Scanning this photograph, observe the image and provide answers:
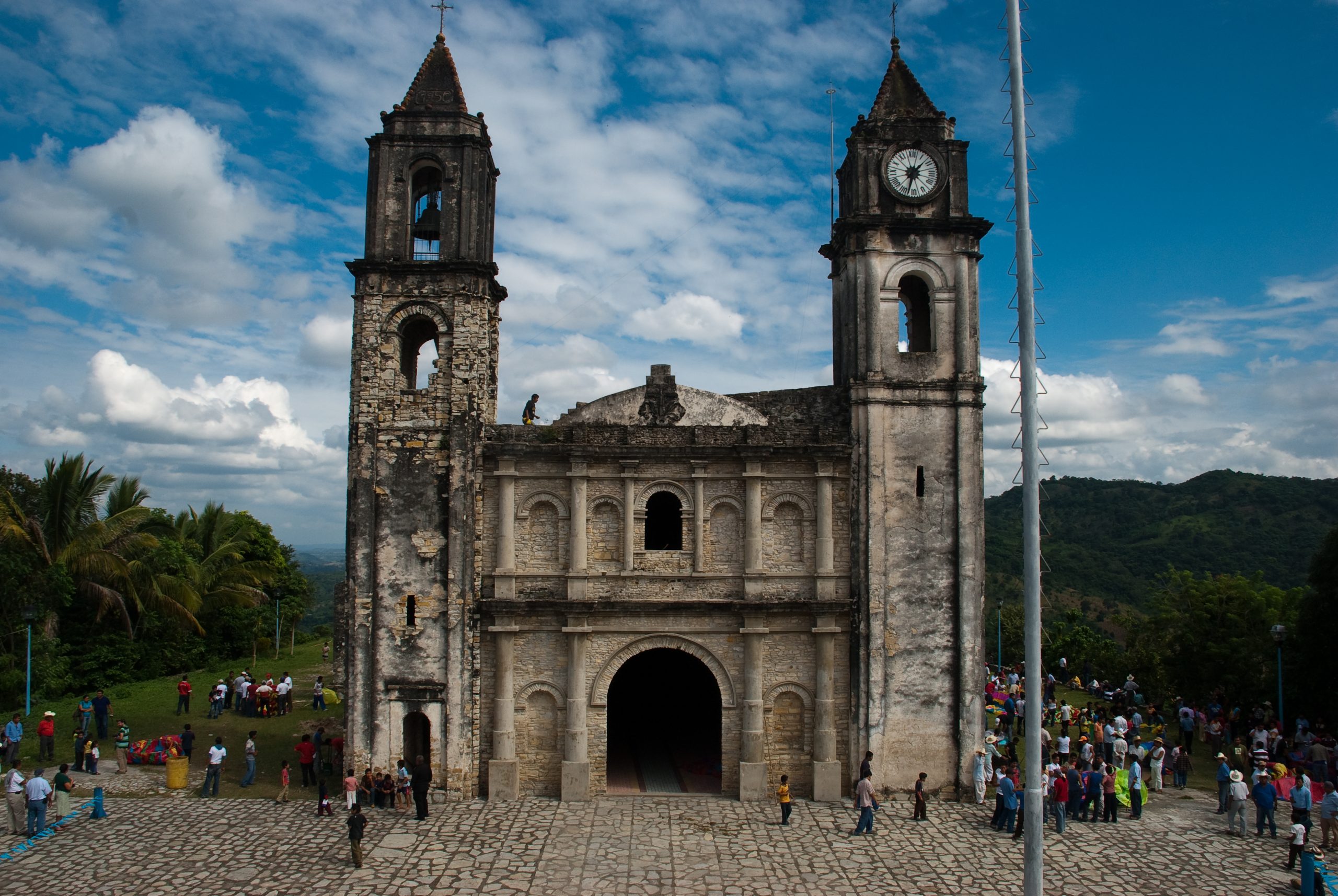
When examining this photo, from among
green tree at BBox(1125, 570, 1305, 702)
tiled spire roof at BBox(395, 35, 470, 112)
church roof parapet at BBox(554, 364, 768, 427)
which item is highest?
tiled spire roof at BBox(395, 35, 470, 112)

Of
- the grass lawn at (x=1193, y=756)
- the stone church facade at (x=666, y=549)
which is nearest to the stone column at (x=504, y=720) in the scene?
the stone church facade at (x=666, y=549)

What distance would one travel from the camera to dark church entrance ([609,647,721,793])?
66.0ft

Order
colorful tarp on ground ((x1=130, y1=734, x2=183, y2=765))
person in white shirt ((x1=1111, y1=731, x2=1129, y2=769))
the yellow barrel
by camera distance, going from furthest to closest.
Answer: colorful tarp on ground ((x1=130, y1=734, x2=183, y2=765))
person in white shirt ((x1=1111, y1=731, x2=1129, y2=769))
the yellow barrel

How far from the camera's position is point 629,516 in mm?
19219

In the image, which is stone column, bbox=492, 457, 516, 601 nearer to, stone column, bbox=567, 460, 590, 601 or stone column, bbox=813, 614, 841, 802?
stone column, bbox=567, 460, 590, 601

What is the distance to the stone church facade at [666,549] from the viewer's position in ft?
61.3

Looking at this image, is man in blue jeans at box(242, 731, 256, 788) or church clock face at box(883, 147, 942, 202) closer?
man in blue jeans at box(242, 731, 256, 788)

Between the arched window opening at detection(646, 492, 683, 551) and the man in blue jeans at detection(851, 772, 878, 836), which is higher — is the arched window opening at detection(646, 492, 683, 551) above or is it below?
above

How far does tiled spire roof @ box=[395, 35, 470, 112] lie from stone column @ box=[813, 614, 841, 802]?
594 inches

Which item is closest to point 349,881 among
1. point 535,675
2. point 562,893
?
point 562,893

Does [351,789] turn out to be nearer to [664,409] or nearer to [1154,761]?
[664,409]

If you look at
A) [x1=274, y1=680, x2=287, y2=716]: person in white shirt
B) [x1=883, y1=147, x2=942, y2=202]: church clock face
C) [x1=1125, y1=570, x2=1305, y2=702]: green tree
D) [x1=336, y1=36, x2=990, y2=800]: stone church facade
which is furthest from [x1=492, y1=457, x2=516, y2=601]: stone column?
[x1=1125, y1=570, x2=1305, y2=702]: green tree

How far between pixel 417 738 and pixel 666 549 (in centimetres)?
706

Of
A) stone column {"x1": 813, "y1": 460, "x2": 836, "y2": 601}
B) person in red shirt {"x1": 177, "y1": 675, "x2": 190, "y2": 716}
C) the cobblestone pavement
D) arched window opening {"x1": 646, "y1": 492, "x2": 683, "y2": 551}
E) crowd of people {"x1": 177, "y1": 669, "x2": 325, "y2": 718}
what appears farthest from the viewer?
crowd of people {"x1": 177, "y1": 669, "x2": 325, "y2": 718}
